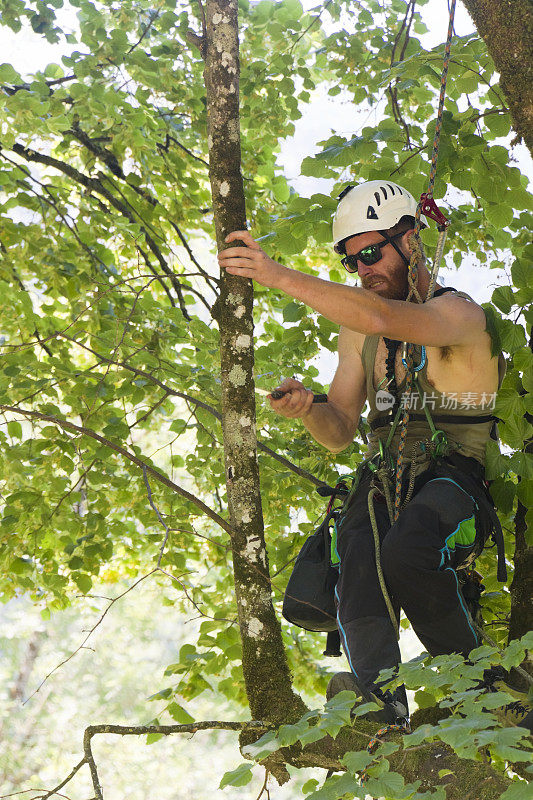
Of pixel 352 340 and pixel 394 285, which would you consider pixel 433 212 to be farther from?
pixel 352 340

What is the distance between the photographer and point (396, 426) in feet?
8.38

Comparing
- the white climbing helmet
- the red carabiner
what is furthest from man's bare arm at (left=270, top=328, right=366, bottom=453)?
the red carabiner

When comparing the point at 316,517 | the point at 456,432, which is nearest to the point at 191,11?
the point at 316,517

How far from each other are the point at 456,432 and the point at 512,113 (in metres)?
1.08

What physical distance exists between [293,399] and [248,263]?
0.66m

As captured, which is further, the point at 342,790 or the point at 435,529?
the point at 435,529

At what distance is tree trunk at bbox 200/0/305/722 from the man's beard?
1.97 feet

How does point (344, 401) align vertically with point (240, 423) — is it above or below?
above

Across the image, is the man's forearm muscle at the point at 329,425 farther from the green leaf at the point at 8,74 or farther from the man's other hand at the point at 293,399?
the green leaf at the point at 8,74

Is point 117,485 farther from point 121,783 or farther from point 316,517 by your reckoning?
point 121,783

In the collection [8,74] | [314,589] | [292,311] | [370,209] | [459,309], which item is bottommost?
[314,589]

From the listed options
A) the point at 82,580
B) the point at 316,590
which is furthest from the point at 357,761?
the point at 82,580

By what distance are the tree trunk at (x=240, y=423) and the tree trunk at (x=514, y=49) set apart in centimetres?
87

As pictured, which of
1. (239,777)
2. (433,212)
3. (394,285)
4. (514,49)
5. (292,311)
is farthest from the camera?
(292,311)
